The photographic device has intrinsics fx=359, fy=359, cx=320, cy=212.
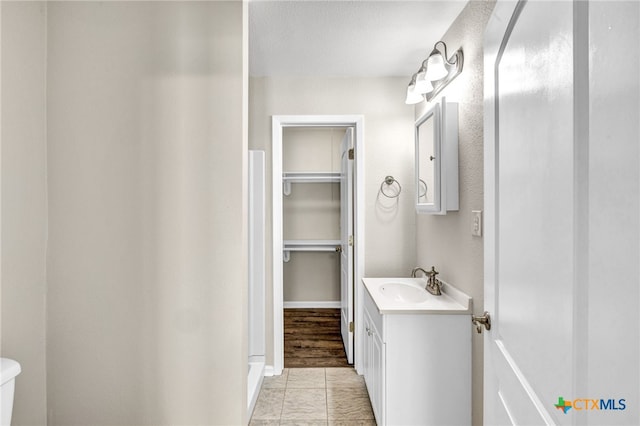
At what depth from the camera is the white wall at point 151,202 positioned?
5.42 ft

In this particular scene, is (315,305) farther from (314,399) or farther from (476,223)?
(476,223)

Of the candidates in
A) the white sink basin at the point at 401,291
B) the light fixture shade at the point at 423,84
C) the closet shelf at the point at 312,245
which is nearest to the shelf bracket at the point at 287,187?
the closet shelf at the point at 312,245

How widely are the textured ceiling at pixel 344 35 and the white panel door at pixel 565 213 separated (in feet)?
3.37

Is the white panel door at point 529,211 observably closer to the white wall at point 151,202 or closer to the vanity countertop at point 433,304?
the vanity countertop at point 433,304

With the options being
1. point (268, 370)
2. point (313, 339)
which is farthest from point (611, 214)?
point (313, 339)

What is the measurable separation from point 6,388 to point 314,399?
167 centimetres

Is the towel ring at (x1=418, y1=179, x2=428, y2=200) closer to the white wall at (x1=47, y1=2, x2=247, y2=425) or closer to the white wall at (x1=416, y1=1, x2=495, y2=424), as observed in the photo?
the white wall at (x1=416, y1=1, x2=495, y2=424)

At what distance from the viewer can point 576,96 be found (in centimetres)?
63

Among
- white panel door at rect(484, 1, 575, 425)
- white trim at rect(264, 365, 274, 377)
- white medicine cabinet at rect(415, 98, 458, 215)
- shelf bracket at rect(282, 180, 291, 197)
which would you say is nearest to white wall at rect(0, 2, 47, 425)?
white trim at rect(264, 365, 274, 377)

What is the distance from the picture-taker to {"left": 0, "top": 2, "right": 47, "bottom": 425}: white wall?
147cm

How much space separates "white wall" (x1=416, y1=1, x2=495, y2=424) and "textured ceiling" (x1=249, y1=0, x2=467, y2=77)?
0.18 m

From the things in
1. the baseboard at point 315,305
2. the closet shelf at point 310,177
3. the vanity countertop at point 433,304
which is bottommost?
the baseboard at point 315,305

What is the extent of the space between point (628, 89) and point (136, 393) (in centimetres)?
201

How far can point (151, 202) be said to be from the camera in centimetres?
166
